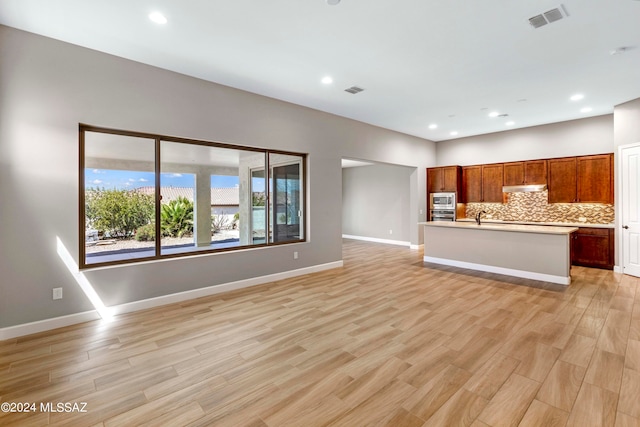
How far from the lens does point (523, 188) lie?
702 cm

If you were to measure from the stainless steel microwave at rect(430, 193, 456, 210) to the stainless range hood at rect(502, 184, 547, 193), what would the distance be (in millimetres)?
1224

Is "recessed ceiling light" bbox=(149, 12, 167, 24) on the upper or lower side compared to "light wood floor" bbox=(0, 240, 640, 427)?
upper

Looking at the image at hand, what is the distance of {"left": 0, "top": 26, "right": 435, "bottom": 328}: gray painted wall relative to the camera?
3045 millimetres

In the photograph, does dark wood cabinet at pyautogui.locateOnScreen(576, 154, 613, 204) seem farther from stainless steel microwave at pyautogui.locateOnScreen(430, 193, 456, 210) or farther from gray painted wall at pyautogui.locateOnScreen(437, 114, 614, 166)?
stainless steel microwave at pyautogui.locateOnScreen(430, 193, 456, 210)

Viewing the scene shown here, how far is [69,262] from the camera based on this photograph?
131 inches

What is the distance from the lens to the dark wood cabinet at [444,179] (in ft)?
26.6

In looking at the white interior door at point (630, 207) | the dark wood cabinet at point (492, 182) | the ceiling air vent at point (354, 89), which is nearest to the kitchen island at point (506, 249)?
the white interior door at point (630, 207)

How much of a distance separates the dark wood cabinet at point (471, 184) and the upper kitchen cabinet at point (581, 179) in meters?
1.55

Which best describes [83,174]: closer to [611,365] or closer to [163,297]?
[163,297]

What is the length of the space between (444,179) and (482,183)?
96cm

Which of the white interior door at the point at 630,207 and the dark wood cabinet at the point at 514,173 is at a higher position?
the dark wood cabinet at the point at 514,173

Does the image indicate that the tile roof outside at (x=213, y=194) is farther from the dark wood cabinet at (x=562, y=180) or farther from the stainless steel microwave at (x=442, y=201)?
the dark wood cabinet at (x=562, y=180)

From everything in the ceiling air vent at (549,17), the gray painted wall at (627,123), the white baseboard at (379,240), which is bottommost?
the white baseboard at (379,240)

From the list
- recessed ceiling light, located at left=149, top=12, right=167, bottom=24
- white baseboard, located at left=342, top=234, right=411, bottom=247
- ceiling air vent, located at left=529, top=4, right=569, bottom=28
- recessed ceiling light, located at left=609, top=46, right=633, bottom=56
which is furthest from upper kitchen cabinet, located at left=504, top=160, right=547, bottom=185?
recessed ceiling light, located at left=149, top=12, right=167, bottom=24
